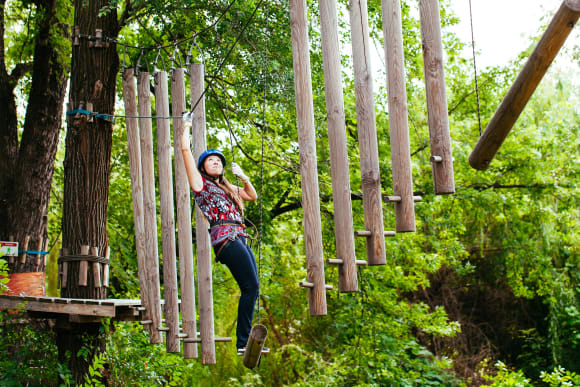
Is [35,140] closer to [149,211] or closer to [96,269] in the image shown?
[96,269]

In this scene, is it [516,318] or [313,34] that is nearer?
[313,34]

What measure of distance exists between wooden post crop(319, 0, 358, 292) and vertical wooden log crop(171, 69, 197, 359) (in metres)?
1.30

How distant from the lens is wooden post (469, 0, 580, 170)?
8.00 ft

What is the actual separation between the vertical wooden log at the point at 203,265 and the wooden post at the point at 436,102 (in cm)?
168

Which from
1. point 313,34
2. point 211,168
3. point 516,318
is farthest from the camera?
point 516,318

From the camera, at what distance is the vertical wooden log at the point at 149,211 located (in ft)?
16.5

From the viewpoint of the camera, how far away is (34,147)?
7578 millimetres

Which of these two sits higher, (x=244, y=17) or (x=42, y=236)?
(x=244, y=17)

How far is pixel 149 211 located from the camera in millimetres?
5164

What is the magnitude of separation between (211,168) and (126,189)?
17.6ft

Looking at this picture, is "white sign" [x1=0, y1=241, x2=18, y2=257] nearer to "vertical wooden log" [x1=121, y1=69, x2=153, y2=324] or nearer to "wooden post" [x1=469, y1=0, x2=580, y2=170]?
"vertical wooden log" [x1=121, y1=69, x2=153, y2=324]

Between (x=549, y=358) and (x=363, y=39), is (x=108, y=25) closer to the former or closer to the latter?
(x=363, y=39)

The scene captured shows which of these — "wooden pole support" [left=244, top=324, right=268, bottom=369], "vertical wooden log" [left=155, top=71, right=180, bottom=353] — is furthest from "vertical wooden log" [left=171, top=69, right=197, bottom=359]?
"wooden pole support" [left=244, top=324, right=268, bottom=369]

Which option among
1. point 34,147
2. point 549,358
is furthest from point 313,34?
point 549,358
